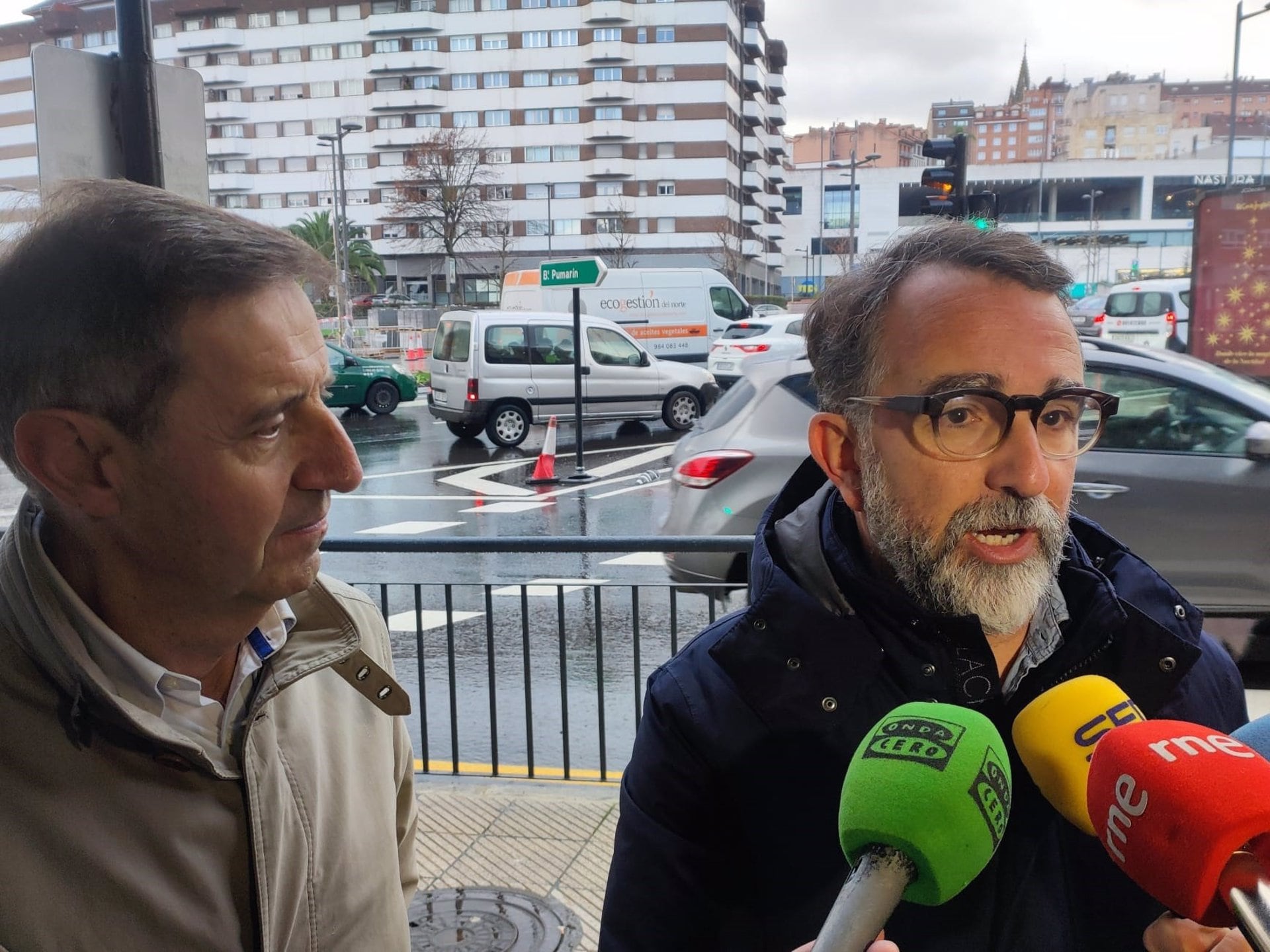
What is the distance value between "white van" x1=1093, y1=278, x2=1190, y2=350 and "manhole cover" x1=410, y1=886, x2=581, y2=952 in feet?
73.0

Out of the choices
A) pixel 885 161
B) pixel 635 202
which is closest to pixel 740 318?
pixel 635 202

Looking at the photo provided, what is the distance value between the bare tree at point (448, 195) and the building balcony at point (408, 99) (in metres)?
2.48

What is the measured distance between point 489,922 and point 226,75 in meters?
78.8

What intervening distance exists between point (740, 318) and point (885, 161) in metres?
91.2

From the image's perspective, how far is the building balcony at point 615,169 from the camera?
70.6 meters

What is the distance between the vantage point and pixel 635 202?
70562 mm

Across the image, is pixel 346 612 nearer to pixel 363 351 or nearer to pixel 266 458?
pixel 266 458

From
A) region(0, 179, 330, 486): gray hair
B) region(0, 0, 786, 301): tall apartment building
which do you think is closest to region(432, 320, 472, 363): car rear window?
region(0, 179, 330, 486): gray hair

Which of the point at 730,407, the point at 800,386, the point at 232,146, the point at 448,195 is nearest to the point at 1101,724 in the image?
the point at 800,386

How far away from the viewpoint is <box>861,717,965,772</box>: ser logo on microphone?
3.60 ft

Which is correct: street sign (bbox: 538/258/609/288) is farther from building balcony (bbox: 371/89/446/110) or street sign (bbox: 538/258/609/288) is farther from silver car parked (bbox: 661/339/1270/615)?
building balcony (bbox: 371/89/446/110)

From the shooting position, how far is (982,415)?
1.51m

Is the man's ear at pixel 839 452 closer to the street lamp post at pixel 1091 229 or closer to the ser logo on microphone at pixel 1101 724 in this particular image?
the ser logo on microphone at pixel 1101 724

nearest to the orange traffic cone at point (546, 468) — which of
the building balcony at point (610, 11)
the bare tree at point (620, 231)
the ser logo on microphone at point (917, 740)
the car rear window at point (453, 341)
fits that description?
the car rear window at point (453, 341)
